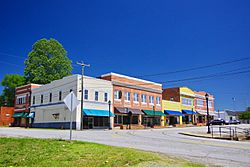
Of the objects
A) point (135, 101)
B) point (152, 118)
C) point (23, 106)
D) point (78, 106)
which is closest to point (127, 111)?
point (135, 101)

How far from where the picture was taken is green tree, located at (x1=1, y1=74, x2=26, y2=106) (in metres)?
68.0

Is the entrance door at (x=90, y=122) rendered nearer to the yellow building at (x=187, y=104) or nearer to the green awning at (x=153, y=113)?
the green awning at (x=153, y=113)

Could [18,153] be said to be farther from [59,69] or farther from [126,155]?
[59,69]

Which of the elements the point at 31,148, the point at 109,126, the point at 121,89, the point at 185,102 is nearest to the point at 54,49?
the point at 121,89

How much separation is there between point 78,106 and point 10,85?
3550 cm

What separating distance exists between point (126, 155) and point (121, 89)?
38217mm

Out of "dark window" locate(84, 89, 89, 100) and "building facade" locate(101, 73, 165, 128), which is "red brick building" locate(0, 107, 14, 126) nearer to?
"building facade" locate(101, 73, 165, 128)

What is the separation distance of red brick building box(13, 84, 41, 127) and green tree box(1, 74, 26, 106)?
36.1 ft

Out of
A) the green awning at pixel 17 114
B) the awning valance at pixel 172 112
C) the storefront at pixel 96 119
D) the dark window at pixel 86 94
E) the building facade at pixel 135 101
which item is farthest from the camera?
the awning valance at pixel 172 112

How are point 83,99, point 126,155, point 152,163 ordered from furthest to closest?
point 83,99 < point 126,155 < point 152,163

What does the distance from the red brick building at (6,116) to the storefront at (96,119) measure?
24.9 meters

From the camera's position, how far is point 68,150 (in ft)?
35.5

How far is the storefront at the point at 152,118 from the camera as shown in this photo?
173ft

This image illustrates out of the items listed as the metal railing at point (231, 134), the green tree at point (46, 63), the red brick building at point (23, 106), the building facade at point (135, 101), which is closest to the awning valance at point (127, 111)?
the building facade at point (135, 101)
